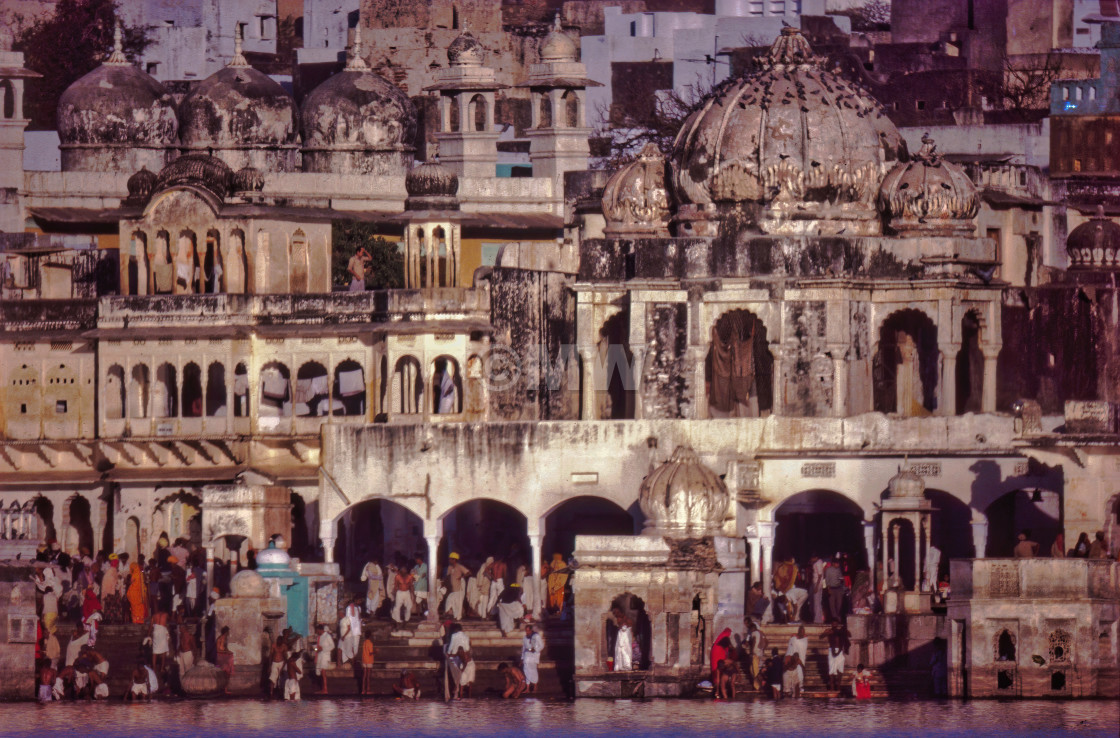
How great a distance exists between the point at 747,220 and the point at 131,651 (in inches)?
455

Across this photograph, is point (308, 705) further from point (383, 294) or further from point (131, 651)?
A: point (383, 294)

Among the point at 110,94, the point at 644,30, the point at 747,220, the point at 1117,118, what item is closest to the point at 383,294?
the point at 747,220

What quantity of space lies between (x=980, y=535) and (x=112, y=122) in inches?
804

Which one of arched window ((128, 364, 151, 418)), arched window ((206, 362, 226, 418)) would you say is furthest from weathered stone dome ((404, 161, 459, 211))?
arched window ((128, 364, 151, 418))

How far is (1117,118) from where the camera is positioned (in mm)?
54688

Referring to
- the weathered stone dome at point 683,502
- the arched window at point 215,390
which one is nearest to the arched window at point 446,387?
the arched window at point 215,390

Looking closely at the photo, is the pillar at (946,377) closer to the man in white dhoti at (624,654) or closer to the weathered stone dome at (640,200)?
the weathered stone dome at (640,200)

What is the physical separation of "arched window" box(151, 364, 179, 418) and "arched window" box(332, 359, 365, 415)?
2349mm

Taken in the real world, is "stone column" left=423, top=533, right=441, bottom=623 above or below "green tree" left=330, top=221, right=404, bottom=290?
below

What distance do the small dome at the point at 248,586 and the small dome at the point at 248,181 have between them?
11.6 meters

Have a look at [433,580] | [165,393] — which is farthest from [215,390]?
[433,580]

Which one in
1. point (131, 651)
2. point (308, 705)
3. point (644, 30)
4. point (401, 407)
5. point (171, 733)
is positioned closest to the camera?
point (171, 733)

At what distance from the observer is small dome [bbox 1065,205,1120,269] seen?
4809 centimetres

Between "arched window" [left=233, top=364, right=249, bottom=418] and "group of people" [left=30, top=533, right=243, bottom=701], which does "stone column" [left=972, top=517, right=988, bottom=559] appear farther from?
"arched window" [left=233, top=364, right=249, bottom=418]
